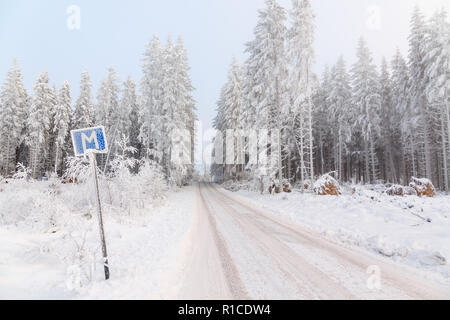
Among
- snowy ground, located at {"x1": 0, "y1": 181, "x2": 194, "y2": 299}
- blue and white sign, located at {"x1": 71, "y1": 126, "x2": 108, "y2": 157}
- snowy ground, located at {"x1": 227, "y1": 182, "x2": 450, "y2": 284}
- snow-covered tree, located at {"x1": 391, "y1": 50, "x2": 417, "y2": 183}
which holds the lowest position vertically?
snowy ground, located at {"x1": 227, "y1": 182, "x2": 450, "y2": 284}

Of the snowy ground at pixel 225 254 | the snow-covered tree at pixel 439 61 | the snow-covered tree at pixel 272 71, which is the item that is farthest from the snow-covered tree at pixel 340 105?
the snowy ground at pixel 225 254

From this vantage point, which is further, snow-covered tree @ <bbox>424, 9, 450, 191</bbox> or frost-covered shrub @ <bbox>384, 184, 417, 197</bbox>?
snow-covered tree @ <bbox>424, 9, 450, 191</bbox>

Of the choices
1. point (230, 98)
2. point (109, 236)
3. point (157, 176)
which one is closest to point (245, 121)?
point (230, 98)

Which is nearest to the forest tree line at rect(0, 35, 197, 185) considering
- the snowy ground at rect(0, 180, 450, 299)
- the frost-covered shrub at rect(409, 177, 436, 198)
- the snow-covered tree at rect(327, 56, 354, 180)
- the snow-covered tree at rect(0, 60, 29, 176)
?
the snow-covered tree at rect(0, 60, 29, 176)

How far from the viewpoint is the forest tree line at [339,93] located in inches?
836

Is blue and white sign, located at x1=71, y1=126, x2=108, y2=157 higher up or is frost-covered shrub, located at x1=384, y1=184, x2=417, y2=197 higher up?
blue and white sign, located at x1=71, y1=126, x2=108, y2=157

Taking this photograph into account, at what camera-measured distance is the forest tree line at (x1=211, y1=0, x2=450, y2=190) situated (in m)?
21.2

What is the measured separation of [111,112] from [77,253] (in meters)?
36.2

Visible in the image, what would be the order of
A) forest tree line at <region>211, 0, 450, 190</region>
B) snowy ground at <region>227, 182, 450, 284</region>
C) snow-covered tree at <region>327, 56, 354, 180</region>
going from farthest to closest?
snow-covered tree at <region>327, 56, 354, 180</region>
forest tree line at <region>211, 0, 450, 190</region>
snowy ground at <region>227, 182, 450, 284</region>

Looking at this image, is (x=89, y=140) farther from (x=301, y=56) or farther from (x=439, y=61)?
(x=439, y=61)

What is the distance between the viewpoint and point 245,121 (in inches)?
1123

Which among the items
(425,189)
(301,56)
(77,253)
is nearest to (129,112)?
(301,56)

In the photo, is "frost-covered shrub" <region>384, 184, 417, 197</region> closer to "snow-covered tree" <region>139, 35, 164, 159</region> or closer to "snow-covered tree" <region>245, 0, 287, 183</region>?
"snow-covered tree" <region>245, 0, 287, 183</region>

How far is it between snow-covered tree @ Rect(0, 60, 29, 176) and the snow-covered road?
1608 inches
